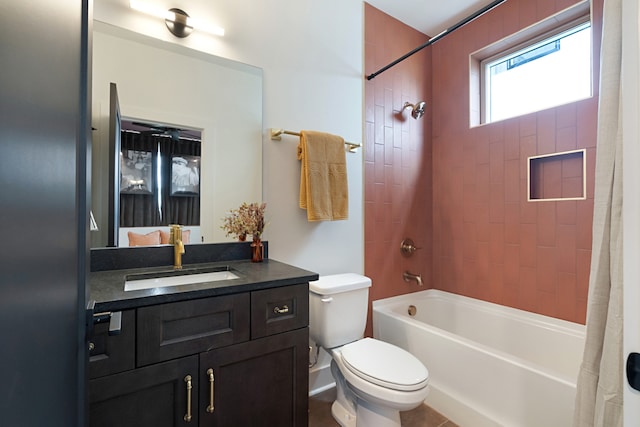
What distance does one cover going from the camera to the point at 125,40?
146 cm

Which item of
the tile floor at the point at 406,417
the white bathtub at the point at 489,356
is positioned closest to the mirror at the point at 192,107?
the tile floor at the point at 406,417

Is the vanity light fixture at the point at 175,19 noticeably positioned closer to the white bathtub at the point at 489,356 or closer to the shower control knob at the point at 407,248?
the shower control knob at the point at 407,248

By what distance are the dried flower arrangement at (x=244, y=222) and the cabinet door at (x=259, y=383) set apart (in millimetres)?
648

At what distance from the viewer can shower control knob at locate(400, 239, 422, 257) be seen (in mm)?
2480

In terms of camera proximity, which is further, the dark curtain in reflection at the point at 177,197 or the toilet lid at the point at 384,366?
the dark curtain in reflection at the point at 177,197

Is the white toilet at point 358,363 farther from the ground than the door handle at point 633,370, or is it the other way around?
the door handle at point 633,370

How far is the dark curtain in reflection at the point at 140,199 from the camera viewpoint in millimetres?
1475

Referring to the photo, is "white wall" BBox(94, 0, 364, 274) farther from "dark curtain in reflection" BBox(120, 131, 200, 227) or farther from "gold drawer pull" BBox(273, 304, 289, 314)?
"gold drawer pull" BBox(273, 304, 289, 314)

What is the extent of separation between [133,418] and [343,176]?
1.59m

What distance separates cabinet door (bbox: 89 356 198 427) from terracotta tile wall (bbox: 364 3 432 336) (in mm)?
1488

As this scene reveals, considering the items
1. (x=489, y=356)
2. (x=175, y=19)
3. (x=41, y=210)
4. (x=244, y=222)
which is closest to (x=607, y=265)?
(x=489, y=356)

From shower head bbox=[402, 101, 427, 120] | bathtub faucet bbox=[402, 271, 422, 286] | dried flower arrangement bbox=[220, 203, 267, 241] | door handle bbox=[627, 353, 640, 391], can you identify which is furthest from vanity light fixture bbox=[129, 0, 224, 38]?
bathtub faucet bbox=[402, 271, 422, 286]

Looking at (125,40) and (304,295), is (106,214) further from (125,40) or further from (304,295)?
(304,295)

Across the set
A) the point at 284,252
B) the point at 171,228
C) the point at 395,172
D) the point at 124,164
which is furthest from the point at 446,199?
the point at 124,164
